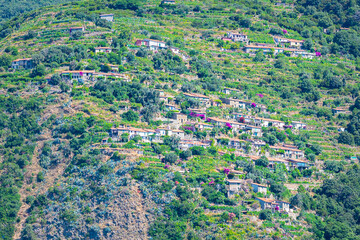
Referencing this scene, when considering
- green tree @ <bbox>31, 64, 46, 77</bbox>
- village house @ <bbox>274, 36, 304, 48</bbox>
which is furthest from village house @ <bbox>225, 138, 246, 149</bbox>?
village house @ <bbox>274, 36, 304, 48</bbox>

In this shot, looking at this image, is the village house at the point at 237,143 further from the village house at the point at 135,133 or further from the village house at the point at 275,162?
the village house at the point at 135,133

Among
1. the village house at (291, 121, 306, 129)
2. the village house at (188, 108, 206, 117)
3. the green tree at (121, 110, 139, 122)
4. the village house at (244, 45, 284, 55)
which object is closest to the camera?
the green tree at (121, 110, 139, 122)

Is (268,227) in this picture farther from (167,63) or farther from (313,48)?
(313,48)

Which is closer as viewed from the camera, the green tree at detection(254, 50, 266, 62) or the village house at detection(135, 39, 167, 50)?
the village house at detection(135, 39, 167, 50)

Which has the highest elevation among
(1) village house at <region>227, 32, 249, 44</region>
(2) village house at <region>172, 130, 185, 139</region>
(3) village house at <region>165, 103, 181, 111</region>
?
(1) village house at <region>227, 32, 249, 44</region>

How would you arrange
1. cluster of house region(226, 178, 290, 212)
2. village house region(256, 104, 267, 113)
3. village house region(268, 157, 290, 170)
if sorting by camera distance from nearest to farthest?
cluster of house region(226, 178, 290, 212) → village house region(268, 157, 290, 170) → village house region(256, 104, 267, 113)

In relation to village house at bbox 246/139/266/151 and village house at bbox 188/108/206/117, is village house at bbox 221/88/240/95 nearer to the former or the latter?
village house at bbox 188/108/206/117
